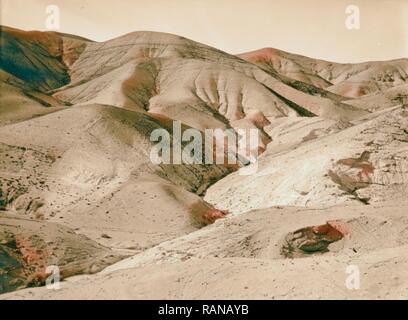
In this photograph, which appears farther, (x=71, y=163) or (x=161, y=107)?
(x=161, y=107)

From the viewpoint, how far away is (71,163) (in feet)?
118

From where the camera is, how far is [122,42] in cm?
9781

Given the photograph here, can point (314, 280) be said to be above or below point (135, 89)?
below

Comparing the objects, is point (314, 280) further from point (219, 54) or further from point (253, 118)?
point (219, 54)

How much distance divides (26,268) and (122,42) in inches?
3167

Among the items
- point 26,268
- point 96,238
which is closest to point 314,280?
point 26,268

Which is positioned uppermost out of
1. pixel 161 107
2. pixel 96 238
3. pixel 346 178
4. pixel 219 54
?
pixel 219 54

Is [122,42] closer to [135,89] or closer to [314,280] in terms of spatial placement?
[135,89]
